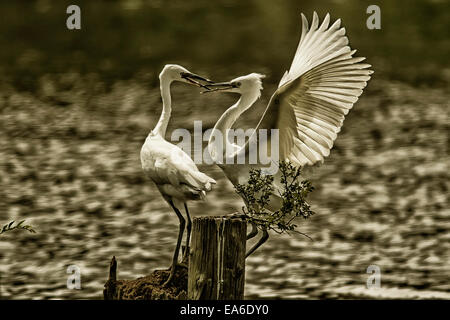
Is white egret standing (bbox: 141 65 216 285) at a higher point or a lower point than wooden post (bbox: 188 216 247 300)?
higher

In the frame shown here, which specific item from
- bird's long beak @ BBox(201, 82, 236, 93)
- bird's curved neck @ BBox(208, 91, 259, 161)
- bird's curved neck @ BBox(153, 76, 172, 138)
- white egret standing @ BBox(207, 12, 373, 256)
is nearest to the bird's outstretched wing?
white egret standing @ BBox(207, 12, 373, 256)

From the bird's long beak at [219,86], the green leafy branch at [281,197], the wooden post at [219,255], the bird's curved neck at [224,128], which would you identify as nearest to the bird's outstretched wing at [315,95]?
the green leafy branch at [281,197]

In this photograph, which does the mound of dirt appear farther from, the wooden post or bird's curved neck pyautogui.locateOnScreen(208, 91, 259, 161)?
→ bird's curved neck pyautogui.locateOnScreen(208, 91, 259, 161)

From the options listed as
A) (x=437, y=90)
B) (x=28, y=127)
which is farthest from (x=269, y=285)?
(x=437, y=90)

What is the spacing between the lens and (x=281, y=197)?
5340 millimetres

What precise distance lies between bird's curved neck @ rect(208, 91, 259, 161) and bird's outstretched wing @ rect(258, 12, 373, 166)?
380mm

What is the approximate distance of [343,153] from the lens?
11.0 m

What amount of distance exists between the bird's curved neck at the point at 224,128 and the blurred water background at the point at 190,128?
54cm

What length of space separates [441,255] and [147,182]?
3.10m

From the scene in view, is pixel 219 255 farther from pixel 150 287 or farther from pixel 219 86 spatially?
pixel 219 86

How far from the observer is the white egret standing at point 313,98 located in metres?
5.21

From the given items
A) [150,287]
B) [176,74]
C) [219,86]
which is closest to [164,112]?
[176,74]

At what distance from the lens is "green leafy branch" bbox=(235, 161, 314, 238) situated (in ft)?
16.3
